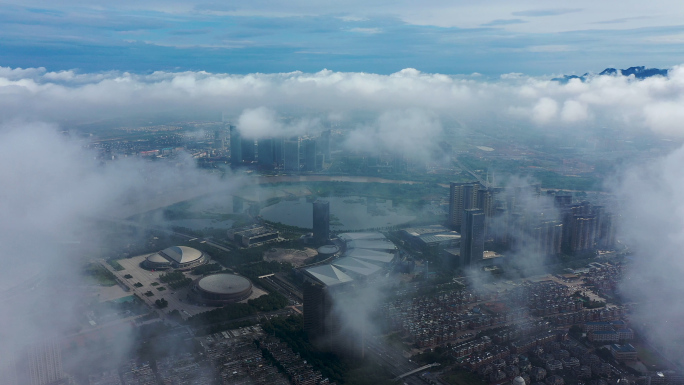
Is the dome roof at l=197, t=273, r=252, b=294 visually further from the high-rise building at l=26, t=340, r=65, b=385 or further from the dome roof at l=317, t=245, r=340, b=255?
the high-rise building at l=26, t=340, r=65, b=385

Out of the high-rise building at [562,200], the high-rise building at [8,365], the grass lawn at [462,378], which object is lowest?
the grass lawn at [462,378]

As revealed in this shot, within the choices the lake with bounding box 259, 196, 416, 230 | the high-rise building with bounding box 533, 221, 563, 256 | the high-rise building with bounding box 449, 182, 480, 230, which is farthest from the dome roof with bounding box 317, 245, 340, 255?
the high-rise building with bounding box 533, 221, 563, 256

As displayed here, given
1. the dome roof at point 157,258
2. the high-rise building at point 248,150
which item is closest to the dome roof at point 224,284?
the dome roof at point 157,258

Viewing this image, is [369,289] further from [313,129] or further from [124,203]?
[313,129]

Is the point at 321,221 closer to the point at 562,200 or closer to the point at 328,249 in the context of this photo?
the point at 328,249

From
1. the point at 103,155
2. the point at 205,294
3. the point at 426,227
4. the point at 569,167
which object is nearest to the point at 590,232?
the point at 426,227

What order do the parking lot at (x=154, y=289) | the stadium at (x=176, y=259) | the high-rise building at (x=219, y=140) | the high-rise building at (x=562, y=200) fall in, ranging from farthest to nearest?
1. the high-rise building at (x=219, y=140)
2. the high-rise building at (x=562, y=200)
3. the stadium at (x=176, y=259)
4. the parking lot at (x=154, y=289)

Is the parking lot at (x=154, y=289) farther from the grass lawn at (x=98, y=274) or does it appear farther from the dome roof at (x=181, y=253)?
the dome roof at (x=181, y=253)
